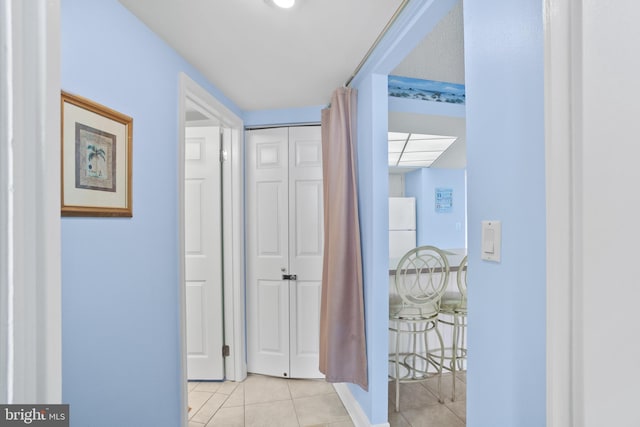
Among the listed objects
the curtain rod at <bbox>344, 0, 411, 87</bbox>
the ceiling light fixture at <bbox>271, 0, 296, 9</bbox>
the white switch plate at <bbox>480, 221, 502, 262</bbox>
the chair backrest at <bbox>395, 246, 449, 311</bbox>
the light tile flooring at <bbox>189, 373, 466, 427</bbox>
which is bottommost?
the light tile flooring at <bbox>189, 373, 466, 427</bbox>

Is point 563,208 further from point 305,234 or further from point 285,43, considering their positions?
point 305,234

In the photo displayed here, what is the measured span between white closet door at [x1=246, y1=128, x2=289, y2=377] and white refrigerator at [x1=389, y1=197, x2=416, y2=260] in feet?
10.9

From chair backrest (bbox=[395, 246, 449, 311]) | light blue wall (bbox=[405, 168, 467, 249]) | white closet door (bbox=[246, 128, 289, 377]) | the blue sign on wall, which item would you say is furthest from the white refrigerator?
white closet door (bbox=[246, 128, 289, 377])

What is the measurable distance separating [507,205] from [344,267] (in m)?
1.27

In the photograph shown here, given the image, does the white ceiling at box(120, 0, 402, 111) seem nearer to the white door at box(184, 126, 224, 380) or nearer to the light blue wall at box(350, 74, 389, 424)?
the light blue wall at box(350, 74, 389, 424)

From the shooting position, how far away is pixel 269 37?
1.45 metres

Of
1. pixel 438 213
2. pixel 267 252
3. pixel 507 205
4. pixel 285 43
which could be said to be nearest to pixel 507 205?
pixel 507 205

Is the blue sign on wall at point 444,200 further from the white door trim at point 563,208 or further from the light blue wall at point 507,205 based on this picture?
the white door trim at point 563,208

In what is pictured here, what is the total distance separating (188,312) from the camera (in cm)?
236

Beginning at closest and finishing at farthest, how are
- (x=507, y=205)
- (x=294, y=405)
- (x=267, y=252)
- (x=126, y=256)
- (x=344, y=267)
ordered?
(x=507, y=205), (x=126, y=256), (x=344, y=267), (x=294, y=405), (x=267, y=252)

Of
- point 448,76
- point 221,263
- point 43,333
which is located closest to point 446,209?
point 448,76

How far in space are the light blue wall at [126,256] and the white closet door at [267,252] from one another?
0.93m

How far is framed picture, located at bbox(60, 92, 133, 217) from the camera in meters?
0.98

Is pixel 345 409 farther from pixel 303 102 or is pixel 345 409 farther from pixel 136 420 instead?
Result: pixel 303 102
